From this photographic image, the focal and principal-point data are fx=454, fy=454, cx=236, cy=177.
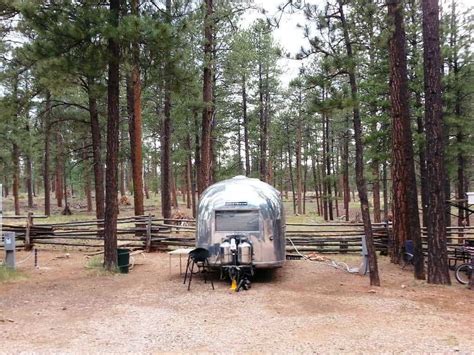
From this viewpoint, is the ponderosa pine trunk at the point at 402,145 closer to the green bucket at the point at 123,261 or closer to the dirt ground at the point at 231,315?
the dirt ground at the point at 231,315

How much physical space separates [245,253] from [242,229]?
0.55m

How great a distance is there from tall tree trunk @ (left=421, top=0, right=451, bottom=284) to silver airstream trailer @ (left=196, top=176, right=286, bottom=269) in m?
2.98

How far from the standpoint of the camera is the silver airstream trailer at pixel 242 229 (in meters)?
8.80

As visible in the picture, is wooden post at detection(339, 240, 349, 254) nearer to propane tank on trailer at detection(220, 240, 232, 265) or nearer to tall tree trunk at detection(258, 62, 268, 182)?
propane tank on trailer at detection(220, 240, 232, 265)

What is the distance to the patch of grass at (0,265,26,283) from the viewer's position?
922cm

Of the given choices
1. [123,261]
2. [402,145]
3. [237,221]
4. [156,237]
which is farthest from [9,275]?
[402,145]

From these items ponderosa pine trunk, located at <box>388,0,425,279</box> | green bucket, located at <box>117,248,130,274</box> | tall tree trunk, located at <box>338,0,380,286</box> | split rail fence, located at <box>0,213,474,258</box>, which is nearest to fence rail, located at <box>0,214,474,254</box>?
split rail fence, located at <box>0,213,474,258</box>

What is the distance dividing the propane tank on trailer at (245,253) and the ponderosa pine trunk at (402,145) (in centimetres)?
347

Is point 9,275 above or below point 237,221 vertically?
below

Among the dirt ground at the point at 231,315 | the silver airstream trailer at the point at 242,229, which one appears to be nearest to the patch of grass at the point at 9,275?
the dirt ground at the point at 231,315

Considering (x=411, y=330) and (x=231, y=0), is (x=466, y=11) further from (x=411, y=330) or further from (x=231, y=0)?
(x=411, y=330)

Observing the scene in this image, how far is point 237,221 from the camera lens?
30.0 ft

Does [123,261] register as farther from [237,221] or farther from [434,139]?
Answer: [434,139]

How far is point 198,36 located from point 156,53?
461 cm
